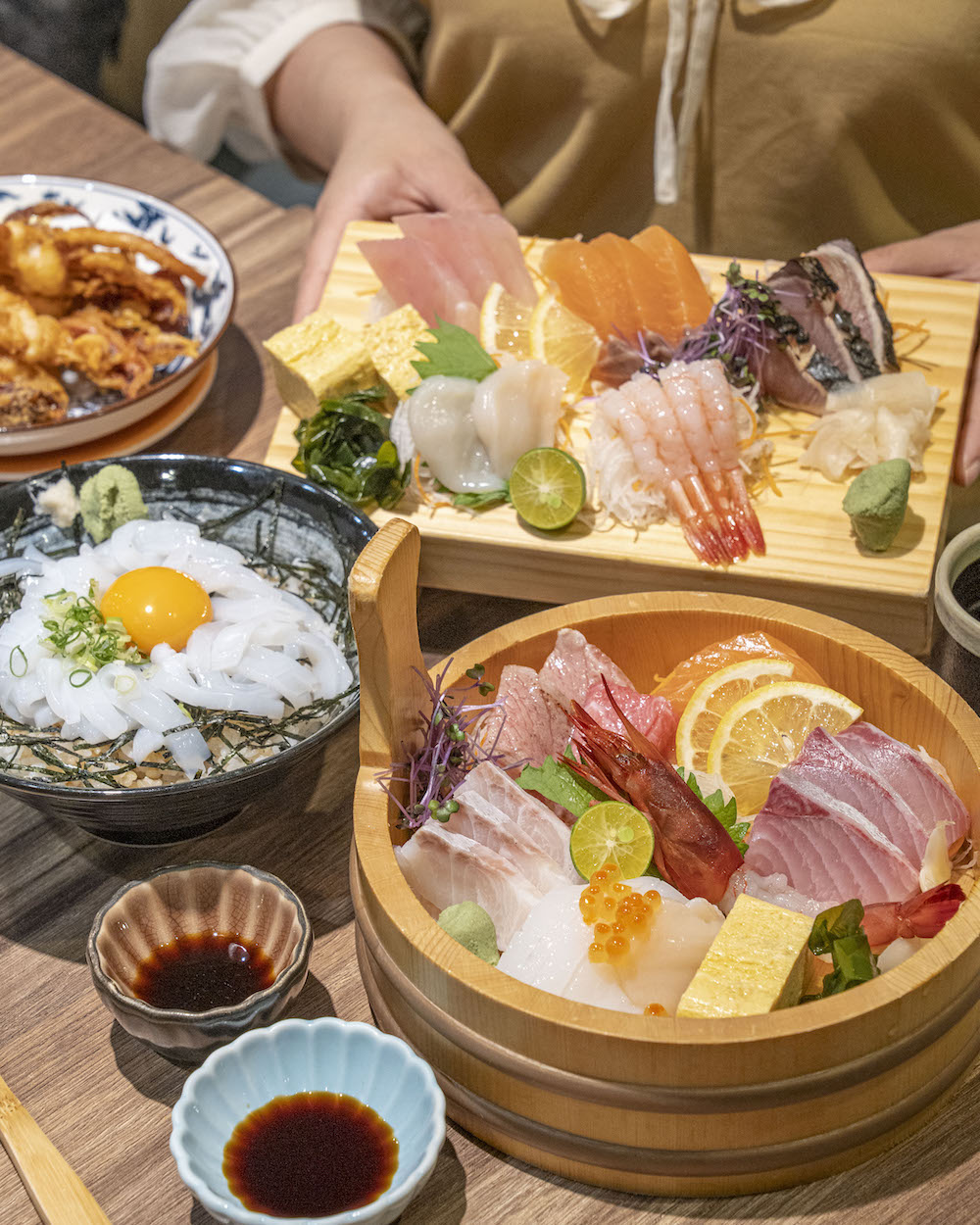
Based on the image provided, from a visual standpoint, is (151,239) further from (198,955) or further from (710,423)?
(198,955)

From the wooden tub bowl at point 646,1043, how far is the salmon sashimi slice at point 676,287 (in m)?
0.90

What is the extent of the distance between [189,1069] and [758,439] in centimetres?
122

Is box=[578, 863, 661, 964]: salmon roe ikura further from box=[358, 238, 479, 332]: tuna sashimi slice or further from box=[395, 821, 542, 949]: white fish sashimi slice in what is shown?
box=[358, 238, 479, 332]: tuna sashimi slice

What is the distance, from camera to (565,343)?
2.06 m

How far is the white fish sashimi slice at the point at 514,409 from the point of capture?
1.85 metres

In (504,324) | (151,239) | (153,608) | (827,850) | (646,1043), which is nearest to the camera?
(646,1043)

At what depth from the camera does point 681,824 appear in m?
1.27

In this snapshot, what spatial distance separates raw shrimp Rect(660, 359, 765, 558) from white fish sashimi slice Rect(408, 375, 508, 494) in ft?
0.94

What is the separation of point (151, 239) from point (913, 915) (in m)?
1.92

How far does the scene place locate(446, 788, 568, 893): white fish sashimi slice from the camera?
131 cm

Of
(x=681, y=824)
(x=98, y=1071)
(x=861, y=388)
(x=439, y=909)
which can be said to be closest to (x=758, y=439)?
(x=861, y=388)

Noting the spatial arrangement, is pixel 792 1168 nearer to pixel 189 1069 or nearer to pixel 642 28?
pixel 189 1069

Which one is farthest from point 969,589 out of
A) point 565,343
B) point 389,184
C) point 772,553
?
point 389,184

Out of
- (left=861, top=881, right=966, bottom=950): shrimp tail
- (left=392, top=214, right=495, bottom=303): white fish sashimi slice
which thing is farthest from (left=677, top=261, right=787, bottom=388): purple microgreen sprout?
(left=861, top=881, right=966, bottom=950): shrimp tail
